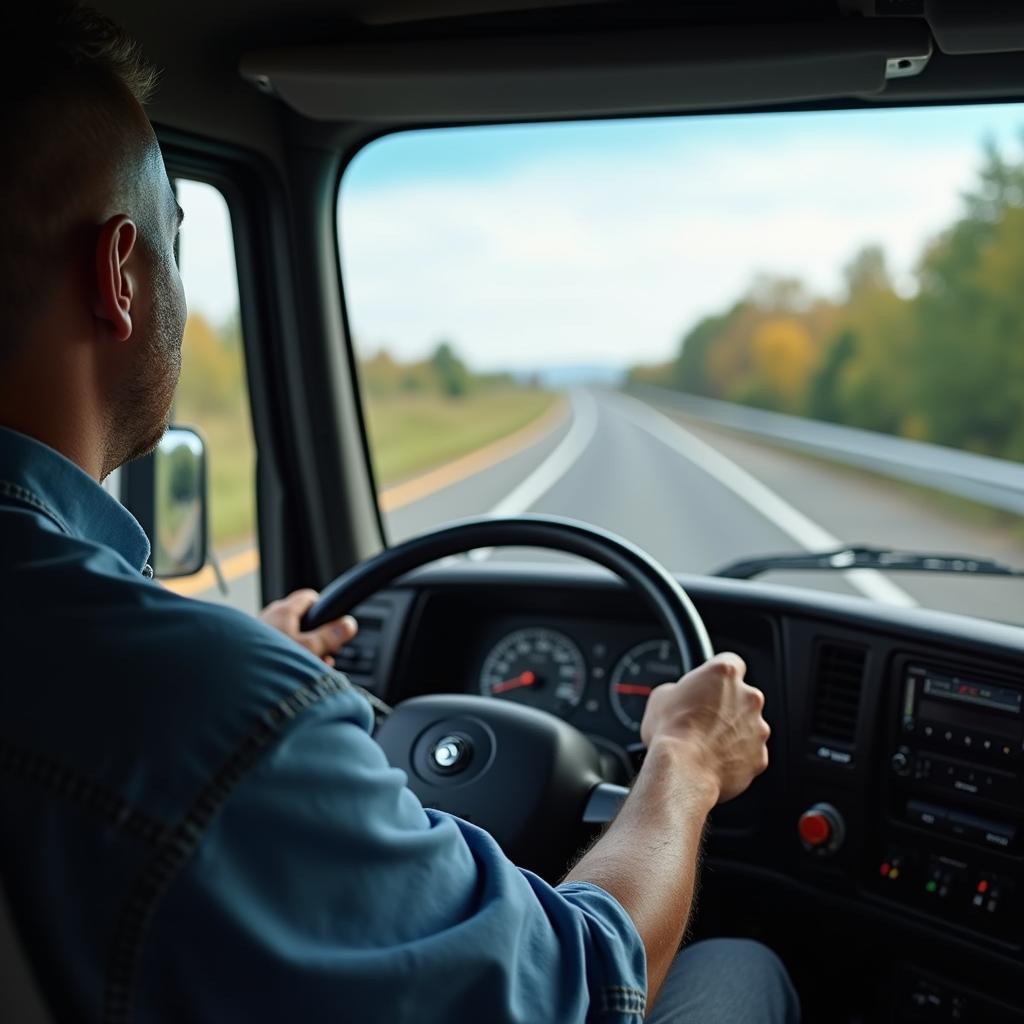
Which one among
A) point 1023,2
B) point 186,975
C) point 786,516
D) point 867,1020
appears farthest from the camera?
point 786,516

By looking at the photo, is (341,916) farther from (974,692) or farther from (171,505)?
(171,505)

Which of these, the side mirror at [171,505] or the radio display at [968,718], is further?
the side mirror at [171,505]

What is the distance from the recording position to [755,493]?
159 inches

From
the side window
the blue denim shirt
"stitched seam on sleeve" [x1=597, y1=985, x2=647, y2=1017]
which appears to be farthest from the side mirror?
"stitched seam on sleeve" [x1=597, y1=985, x2=647, y2=1017]

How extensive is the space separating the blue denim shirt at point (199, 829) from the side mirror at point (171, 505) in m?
1.98

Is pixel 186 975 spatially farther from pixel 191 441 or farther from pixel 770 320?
pixel 770 320

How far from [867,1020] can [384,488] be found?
213 centimetres

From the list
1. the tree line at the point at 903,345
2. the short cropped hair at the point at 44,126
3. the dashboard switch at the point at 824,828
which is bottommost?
the dashboard switch at the point at 824,828

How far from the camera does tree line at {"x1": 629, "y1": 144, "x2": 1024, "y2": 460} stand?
3576 millimetres

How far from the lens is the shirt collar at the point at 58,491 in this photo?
44.0 inches

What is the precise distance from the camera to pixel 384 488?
3883mm

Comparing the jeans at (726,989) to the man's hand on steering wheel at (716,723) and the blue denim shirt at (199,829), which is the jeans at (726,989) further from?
the blue denim shirt at (199,829)

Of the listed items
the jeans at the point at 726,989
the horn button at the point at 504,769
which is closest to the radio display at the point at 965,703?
the jeans at the point at 726,989

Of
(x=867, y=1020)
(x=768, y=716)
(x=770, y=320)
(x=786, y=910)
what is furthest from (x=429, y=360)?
(x=867, y=1020)
